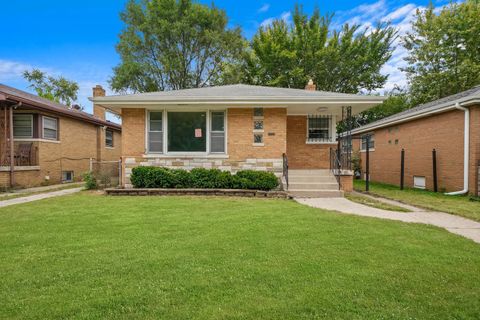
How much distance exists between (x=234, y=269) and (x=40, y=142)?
12513 millimetres

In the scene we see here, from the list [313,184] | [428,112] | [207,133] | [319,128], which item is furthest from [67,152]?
[428,112]

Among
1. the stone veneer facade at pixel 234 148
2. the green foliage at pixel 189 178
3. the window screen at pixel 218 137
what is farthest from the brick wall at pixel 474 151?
the window screen at pixel 218 137

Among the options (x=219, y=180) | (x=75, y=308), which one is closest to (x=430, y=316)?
(x=75, y=308)

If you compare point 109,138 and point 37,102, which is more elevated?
point 37,102

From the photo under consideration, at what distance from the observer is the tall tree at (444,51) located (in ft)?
63.6

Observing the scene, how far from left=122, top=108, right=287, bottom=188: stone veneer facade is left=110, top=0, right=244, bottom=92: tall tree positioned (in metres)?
15.7

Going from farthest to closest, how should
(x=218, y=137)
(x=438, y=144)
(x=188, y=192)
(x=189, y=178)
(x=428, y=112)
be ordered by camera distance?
(x=428, y=112) → (x=438, y=144) → (x=218, y=137) → (x=189, y=178) → (x=188, y=192)

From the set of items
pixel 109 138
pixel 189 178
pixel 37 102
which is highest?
pixel 37 102

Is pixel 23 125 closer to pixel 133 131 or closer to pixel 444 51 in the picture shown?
pixel 133 131

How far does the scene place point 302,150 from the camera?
10.9 metres

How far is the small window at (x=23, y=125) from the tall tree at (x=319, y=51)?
16.2 metres

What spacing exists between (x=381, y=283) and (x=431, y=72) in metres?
25.2

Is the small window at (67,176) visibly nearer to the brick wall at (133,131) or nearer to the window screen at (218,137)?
the brick wall at (133,131)

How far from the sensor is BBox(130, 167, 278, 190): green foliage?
28.6 ft
